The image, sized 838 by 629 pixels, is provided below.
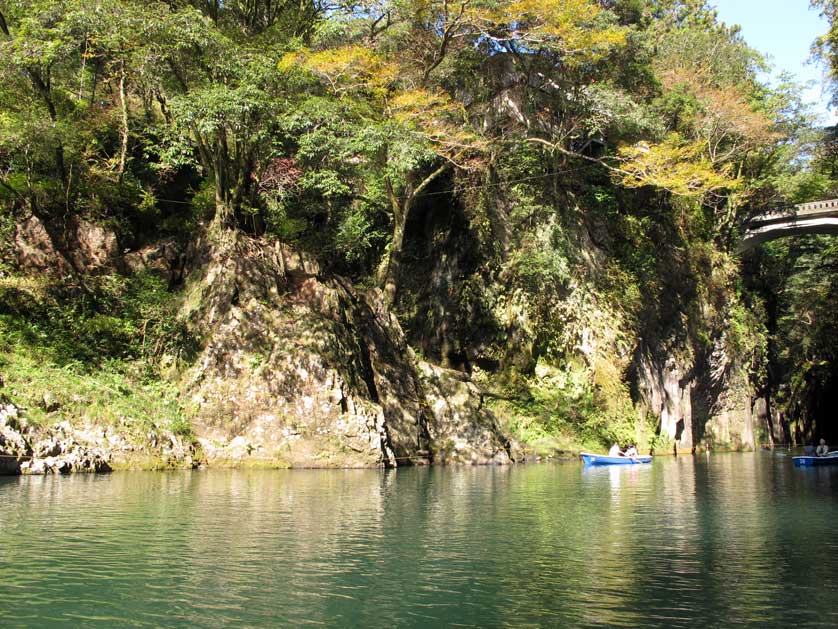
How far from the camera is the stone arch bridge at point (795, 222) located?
42562 mm

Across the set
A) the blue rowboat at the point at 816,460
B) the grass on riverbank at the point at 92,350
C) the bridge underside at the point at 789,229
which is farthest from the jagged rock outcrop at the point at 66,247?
the bridge underside at the point at 789,229

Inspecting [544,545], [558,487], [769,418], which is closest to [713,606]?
[544,545]

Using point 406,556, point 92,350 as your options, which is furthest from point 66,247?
point 406,556

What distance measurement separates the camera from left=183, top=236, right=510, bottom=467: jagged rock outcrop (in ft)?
70.5

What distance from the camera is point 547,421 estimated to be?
29391 mm

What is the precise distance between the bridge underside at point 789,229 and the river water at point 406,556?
3164 centimetres

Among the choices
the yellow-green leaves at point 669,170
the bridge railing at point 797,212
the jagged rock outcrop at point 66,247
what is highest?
the bridge railing at point 797,212

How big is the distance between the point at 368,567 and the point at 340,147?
18810mm

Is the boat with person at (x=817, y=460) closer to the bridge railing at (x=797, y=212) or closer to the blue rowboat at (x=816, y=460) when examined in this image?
the blue rowboat at (x=816, y=460)

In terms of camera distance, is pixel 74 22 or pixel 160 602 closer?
pixel 160 602

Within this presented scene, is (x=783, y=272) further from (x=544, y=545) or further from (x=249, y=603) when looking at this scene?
(x=249, y=603)

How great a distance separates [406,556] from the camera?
29.6 feet

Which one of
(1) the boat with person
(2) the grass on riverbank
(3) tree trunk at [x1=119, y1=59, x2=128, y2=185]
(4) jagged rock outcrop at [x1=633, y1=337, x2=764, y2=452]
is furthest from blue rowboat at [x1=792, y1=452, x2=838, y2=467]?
(3) tree trunk at [x1=119, y1=59, x2=128, y2=185]

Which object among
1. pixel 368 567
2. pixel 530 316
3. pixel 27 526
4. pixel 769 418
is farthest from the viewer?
pixel 769 418
